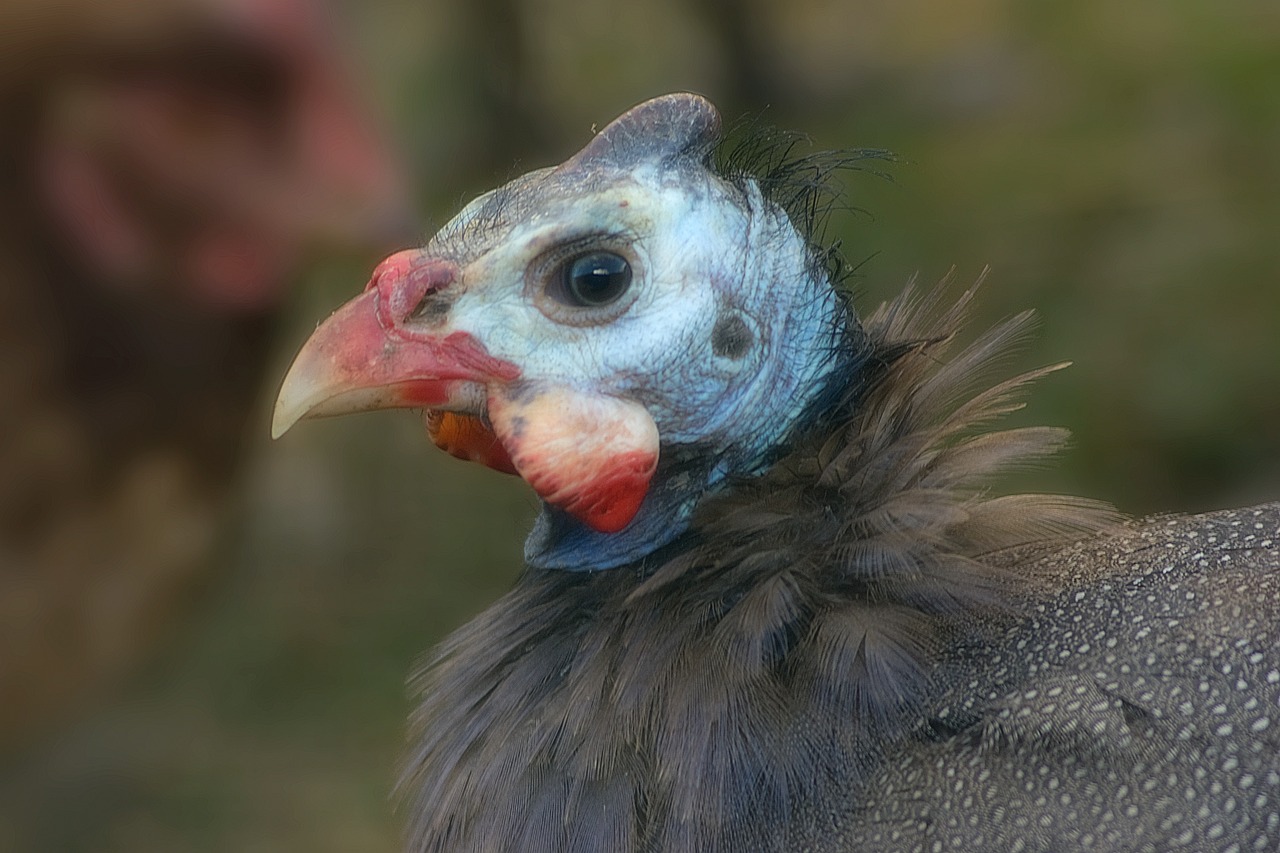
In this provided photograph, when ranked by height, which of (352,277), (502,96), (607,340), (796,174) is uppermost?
(502,96)

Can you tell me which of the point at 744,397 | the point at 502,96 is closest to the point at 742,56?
the point at 502,96

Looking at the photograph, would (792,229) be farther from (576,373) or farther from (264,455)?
(264,455)

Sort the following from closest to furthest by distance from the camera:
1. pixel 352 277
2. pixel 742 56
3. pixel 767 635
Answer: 1. pixel 767 635
2. pixel 352 277
3. pixel 742 56

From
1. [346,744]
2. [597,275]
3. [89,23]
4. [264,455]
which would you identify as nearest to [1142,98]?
[264,455]

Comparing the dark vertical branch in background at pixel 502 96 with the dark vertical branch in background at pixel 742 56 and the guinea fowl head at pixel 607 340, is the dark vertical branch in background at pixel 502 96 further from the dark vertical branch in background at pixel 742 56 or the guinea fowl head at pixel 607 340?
the guinea fowl head at pixel 607 340

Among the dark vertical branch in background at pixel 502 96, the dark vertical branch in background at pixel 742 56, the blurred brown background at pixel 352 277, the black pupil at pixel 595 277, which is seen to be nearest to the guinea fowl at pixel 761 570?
the black pupil at pixel 595 277

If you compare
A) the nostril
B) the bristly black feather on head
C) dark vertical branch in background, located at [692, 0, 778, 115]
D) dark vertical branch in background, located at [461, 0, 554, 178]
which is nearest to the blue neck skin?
the bristly black feather on head

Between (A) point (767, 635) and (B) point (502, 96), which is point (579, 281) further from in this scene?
(B) point (502, 96)
